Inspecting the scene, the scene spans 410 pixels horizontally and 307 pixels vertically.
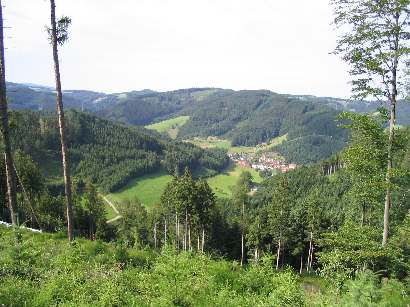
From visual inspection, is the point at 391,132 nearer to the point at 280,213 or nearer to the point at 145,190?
the point at 280,213

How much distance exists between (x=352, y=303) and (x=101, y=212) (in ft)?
236

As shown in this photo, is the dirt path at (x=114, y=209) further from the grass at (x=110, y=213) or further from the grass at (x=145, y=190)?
the grass at (x=145, y=190)

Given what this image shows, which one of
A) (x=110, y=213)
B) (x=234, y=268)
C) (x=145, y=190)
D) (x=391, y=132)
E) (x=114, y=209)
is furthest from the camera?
(x=145, y=190)

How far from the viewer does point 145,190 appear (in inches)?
6649

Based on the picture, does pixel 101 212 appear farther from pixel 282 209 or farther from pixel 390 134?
pixel 390 134

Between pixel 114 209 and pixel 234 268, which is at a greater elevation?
pixel 234 268

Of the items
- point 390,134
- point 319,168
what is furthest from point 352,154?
point 319,168

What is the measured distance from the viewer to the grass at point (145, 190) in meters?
154

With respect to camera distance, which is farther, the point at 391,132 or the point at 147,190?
the point at 147,190

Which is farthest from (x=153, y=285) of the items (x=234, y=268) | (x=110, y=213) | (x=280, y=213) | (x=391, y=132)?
(x=110, y=213)

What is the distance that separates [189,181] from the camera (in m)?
58.1

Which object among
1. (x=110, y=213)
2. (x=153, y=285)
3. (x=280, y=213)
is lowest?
(x=110, y=213)

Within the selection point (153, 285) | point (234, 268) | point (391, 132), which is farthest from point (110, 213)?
point (153, 285)

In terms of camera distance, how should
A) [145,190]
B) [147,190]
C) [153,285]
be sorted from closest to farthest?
[153,285] → [145,190] → [147,190]
